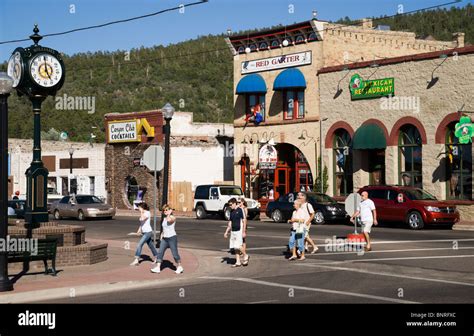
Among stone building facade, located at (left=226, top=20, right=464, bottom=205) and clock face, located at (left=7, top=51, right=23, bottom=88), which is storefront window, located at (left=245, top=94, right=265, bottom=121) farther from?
clock face, located at (left=7, top=51, right=23, bottom=88)

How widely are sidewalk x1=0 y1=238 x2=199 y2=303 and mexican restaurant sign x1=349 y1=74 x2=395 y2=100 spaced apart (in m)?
21.3

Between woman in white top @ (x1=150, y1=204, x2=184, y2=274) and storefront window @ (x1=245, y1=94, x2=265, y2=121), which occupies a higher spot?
storefront window @ (x1=245, y1=94, x2=265, y2=121)

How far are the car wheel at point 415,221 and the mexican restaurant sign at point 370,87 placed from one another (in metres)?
9.47

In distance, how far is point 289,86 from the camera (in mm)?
43625

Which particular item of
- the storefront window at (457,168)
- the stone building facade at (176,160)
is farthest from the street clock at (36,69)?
the stone building facade at (176,160)

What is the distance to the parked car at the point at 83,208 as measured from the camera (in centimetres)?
4184

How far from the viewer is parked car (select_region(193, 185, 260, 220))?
133ft

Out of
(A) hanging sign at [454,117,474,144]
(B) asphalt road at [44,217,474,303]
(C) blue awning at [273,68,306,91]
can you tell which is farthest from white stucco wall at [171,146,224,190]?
(B) asphalt road at [44,217,474,303]

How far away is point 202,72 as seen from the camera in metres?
119

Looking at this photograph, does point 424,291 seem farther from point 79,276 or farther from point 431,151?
point 431,151

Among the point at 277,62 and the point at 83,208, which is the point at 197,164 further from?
the point at 83,208

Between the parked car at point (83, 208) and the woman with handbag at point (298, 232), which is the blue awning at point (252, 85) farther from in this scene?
the woman with handbag at point (298, 232)

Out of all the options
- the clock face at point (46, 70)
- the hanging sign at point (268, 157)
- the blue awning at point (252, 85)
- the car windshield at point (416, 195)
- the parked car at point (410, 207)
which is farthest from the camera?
the blue awning at point (252, 85)

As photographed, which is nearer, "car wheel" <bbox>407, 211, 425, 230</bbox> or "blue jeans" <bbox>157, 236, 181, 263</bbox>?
"blue jeans" <bbox>157, 236, 181, 263</bbox>
